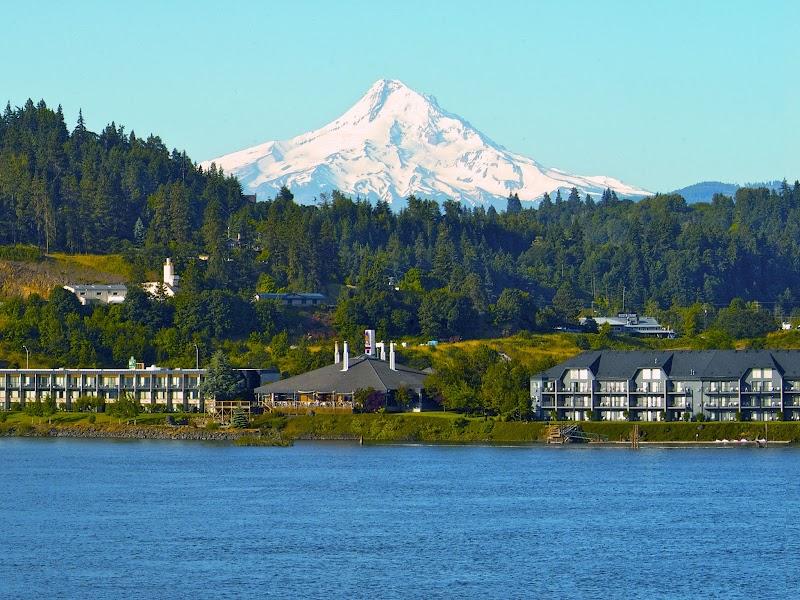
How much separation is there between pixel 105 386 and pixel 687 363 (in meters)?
39.6

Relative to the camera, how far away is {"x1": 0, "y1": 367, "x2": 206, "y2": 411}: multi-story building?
107500 millimetres

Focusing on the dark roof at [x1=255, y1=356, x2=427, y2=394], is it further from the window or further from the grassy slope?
the grassy slope

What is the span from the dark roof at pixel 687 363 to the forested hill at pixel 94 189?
223ft

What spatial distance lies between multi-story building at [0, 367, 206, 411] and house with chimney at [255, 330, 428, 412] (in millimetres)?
5974

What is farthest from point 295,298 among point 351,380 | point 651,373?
point 651,373

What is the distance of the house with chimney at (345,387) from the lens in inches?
3925

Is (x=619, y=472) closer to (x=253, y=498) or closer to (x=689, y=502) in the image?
(x=689, y=502)

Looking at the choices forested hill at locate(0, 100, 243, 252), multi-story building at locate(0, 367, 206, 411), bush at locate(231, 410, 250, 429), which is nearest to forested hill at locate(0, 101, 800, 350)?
forested hill at locate(0, 100, 243, 252)

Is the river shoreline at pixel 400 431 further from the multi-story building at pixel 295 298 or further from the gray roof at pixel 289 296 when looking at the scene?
the gray roof at pixel 289 296

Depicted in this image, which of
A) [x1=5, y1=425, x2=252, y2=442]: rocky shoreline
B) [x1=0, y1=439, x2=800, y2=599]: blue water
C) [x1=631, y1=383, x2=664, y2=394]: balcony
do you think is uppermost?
[x1=631, y1=383, x2=664, y2=394]: balcony

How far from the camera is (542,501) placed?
60.6 meters

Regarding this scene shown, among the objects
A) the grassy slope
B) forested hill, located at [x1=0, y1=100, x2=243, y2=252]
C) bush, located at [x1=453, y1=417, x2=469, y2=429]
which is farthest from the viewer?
forested hill, located at [x1=0, y1=100, x2=243, y2=252]

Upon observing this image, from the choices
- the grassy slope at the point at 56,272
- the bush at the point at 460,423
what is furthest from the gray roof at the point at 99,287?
the bush at the point at 460,423

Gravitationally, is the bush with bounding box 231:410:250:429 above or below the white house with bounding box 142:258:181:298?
below
